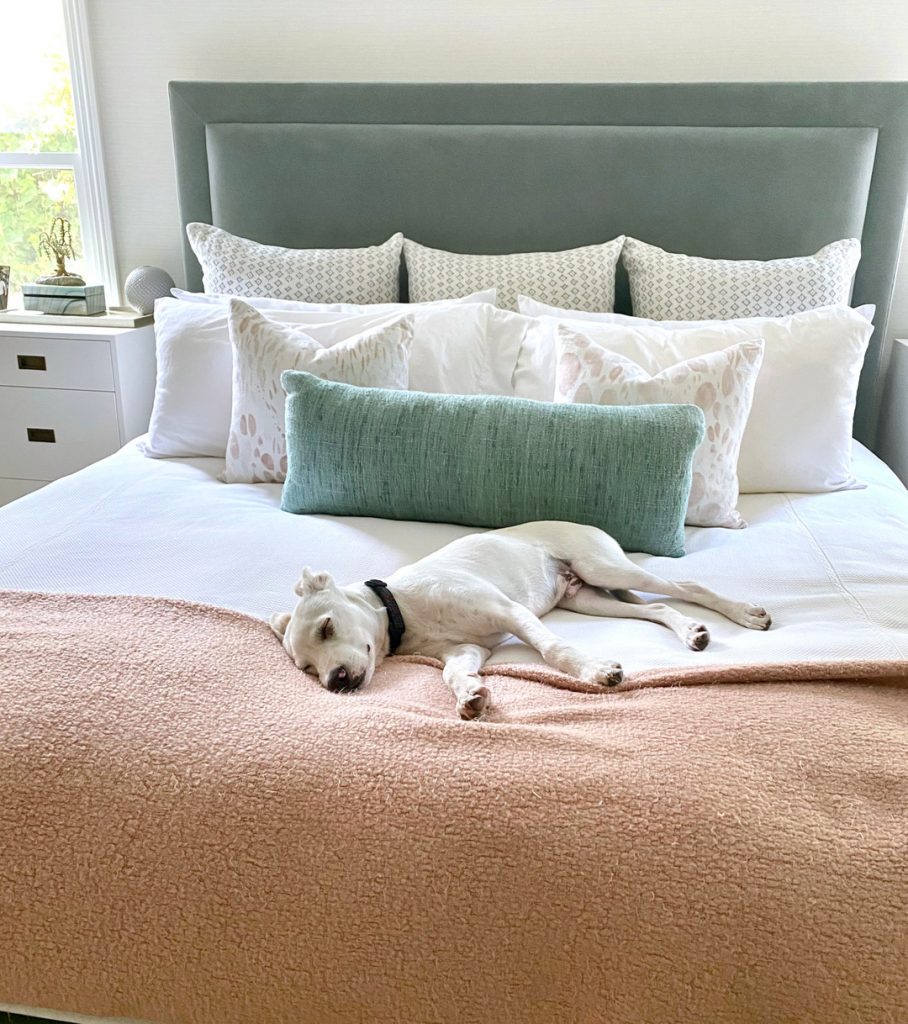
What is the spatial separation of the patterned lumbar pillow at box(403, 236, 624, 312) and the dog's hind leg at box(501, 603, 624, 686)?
1.34 m

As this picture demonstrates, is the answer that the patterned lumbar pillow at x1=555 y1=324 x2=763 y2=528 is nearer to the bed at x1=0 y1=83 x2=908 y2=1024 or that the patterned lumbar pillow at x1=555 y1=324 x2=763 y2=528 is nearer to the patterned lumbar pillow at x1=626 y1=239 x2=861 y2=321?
the bed at x1=0 y1=83 x2=908 y2=1024

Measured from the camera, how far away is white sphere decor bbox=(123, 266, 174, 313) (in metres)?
3.07

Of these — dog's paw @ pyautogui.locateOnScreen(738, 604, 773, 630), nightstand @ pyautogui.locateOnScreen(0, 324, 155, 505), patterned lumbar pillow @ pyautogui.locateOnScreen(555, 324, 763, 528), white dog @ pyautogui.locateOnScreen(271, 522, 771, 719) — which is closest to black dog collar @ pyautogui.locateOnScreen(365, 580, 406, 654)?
white dog @ pyautogui.locateOnScreen(271, 522, 771, 719)

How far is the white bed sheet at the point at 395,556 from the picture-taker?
4.90 ft

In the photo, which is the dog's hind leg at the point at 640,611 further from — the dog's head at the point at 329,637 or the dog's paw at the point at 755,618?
the dog's head at the point at 329,637

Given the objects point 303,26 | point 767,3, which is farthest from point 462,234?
point 767,3

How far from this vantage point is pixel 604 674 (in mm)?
1292

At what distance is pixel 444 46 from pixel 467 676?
2206mm

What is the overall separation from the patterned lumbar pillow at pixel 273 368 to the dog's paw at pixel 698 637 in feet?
3.14

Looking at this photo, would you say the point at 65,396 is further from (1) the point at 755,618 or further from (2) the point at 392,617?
(1) the point at 755,618

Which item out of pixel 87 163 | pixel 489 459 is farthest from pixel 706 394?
pixel 87 163

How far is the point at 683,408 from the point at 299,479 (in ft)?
2.54

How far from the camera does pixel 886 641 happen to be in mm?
1437

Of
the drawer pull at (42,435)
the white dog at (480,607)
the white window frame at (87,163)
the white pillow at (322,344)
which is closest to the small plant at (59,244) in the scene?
the white window frame at (87,163)
